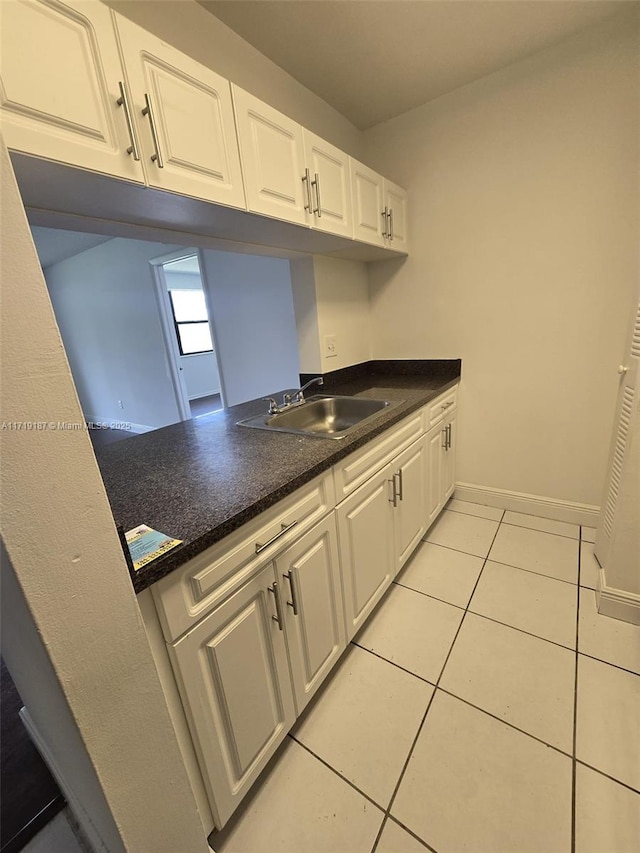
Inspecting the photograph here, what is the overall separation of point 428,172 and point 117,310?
12.6ft

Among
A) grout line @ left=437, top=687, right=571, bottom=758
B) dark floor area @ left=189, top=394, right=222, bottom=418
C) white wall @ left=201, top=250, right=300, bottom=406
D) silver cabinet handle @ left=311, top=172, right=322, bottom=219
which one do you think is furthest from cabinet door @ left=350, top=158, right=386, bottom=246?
dark floor area @ left=189, top=394, right=222, bottom=418

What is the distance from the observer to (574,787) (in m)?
1.00

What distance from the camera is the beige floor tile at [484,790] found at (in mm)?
920

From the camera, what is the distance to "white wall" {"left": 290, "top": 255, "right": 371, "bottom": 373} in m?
2.03

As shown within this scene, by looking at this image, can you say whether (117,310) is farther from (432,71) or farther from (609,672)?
(609,672)

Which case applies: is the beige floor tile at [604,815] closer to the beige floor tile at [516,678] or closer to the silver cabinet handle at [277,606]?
the beige floor tile at [516,678]

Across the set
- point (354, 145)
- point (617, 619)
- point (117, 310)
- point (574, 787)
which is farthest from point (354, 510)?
point (117, 310)

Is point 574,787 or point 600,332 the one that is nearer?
point 574,787

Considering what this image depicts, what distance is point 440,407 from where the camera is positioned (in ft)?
6.77

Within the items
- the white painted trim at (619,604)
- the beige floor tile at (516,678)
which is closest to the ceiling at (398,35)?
the white painted trim at (619,604)

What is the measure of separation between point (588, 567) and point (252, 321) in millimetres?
2562

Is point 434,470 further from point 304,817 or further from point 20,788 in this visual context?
point 20,788

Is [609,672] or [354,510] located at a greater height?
[354,510]

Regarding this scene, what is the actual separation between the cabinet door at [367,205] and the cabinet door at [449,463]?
1173mm
